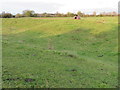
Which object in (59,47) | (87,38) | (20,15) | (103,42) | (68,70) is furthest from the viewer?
(20,15)

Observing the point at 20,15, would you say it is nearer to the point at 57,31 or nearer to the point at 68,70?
the point at 57,31

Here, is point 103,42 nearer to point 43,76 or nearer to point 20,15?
point 43,76

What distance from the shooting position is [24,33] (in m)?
30.4

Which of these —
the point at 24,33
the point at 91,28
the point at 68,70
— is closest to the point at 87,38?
the point at 91,28

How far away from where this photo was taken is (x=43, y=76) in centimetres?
943

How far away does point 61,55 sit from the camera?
54.5 feet

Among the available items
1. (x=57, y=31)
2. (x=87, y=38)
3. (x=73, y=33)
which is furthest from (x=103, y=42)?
(x=57, y=31)

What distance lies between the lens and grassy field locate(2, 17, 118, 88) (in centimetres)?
910

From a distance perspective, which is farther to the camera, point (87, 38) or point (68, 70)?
point (87, 38)

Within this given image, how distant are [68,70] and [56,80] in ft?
8.35

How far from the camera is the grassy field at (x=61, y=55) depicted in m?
9.10

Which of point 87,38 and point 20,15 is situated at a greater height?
point 20,15

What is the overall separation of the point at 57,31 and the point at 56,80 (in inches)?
864

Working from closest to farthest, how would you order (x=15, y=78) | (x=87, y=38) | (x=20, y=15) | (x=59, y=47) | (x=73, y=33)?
1. (x=15, y=78)
2. (x=59, y=47)
3. (x=87, y=38)
4. (x=73, y=33)
5. (x=20, y=15)
